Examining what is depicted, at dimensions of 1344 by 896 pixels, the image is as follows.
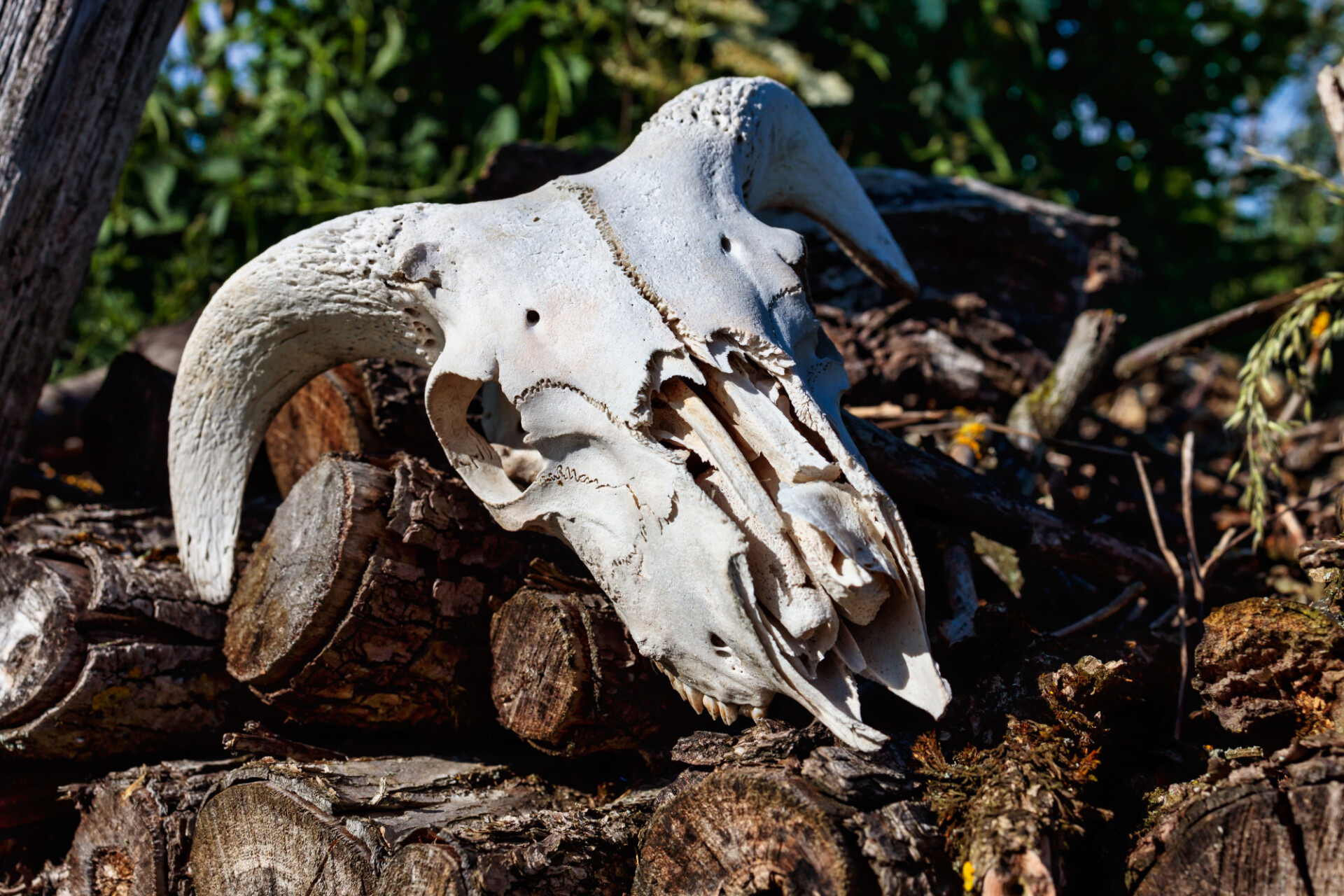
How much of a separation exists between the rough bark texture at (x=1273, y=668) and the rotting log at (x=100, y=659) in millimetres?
2327

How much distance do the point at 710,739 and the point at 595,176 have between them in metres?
1.34

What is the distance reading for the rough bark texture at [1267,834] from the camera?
132cm

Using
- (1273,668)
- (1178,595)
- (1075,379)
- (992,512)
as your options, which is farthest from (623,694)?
(1075,379)

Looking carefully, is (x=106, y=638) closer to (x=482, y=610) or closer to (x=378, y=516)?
(x=378, y=516)

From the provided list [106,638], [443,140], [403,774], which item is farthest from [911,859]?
[443,140]

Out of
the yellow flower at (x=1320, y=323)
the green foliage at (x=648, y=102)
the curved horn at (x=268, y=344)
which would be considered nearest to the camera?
the curved horn at (x=268, y=344)

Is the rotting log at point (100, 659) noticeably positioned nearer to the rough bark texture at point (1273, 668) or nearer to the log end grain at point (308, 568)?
the log end grain at point (308, 568)

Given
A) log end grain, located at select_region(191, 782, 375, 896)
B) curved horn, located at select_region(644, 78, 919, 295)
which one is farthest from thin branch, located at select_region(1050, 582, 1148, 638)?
log end grain, located at select_region(191, 782, 375, 896)

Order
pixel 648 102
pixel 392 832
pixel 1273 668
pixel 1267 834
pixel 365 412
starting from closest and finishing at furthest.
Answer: pixel 1267 834 < pixel 1273 668 < pixel 392 832 < pixel 365 412 < pixel 648 102

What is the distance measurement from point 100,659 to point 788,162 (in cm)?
225

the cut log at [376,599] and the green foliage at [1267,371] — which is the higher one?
the green foliage at [1267,371]

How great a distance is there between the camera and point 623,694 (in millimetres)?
1970

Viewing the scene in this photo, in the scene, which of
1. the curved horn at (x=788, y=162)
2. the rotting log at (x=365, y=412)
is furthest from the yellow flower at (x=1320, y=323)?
the rotting log at (x=365, y=412)

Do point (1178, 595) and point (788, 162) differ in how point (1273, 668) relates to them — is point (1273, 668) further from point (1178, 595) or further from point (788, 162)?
point (788, 162)
